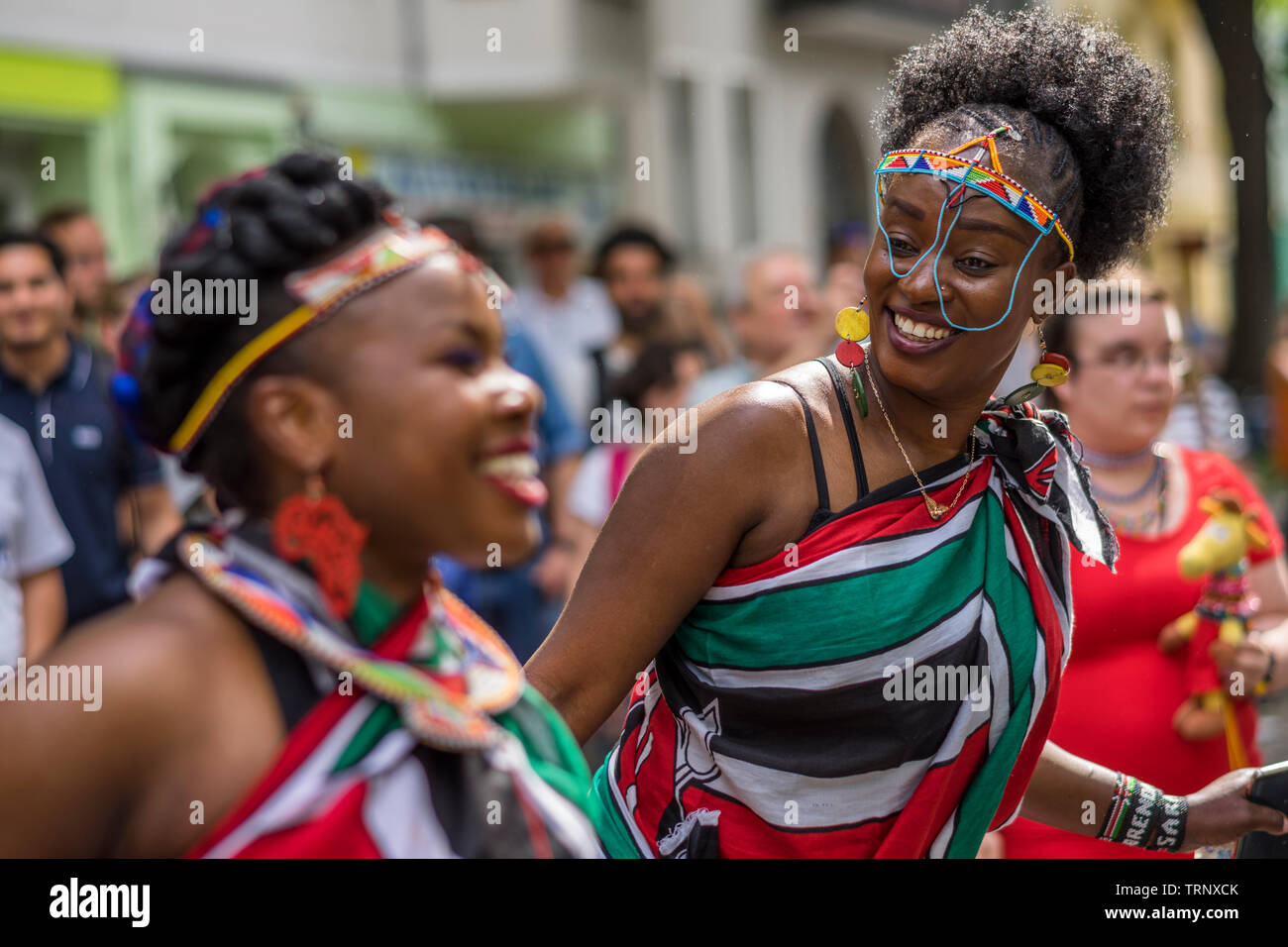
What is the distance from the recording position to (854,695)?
80.4 inches

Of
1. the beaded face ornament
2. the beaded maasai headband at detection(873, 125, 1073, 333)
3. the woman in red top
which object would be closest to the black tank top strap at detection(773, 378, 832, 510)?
the beaded face ornament

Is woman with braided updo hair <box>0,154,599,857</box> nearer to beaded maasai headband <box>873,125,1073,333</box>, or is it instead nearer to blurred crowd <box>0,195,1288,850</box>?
beaded maasai headband <box>873,125,1073,333</box>

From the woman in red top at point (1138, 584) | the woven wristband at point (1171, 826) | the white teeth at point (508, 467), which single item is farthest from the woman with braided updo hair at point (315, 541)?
the woman in red top at point (1138, 584)

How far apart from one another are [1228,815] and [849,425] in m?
0.97

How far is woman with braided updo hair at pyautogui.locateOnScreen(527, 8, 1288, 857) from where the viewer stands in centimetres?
201

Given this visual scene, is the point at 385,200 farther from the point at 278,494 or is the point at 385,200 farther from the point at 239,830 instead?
the point at 239,830

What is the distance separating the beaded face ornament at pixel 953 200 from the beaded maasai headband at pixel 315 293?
843mm

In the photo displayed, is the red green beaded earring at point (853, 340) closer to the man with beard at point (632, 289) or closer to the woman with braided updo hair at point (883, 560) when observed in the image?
the woman with braided updo hair at point (883, 560)

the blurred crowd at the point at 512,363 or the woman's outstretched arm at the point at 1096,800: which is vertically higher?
the blurred crowd at the point at 512,363

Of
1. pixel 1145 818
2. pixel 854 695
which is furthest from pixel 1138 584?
pixel 854 695

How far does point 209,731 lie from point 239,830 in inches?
3.8

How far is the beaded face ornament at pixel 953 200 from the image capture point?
82.5 inches

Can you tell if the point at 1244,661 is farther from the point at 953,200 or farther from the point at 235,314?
the point at 235,314

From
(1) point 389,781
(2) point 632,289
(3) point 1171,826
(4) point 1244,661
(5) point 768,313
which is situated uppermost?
(2) point 632,289
